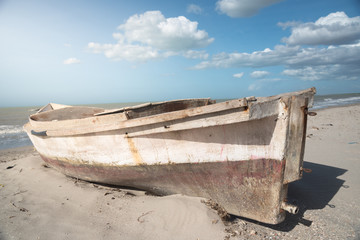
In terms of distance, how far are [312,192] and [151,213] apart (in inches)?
114

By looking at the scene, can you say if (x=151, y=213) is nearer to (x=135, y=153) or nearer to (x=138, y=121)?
(x=135, y=153)

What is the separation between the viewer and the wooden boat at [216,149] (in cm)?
245

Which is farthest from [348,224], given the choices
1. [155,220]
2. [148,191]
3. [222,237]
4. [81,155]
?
[81,155]

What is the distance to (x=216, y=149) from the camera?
9.04 feet

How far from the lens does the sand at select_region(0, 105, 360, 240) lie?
8.96 feet

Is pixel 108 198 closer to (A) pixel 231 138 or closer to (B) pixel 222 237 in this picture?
(B) pixel 222 237

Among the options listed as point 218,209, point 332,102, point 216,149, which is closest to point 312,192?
point 218,209

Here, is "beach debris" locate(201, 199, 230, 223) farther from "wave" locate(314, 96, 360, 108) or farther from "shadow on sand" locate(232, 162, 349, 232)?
"wave" locate(314, 96, 360, 108)

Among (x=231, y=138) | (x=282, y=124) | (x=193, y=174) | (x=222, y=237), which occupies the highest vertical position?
(x=282, y=124)

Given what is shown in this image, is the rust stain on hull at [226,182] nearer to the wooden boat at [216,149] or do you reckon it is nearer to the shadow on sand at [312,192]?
the wooden boat at [216,149]

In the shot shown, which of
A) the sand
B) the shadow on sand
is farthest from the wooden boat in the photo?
the shadow on sand

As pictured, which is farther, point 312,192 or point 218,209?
point 312,192

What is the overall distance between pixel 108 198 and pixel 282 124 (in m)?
3.10

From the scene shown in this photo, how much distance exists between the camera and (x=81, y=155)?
3.96 meters
